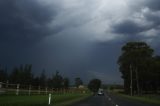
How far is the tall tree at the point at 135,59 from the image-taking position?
10819 centimetres

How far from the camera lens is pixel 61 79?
479 ft

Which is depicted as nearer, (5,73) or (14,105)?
(14,105)

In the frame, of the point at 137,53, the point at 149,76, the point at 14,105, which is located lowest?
the point at 14,105

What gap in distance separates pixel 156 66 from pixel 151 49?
836 centimetres

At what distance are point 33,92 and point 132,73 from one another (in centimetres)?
6945

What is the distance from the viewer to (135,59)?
109500 millimetres

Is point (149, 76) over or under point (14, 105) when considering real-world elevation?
over

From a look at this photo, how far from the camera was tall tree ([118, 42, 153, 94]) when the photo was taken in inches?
4259

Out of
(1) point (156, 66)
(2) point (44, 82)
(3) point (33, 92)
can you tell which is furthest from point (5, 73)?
(3) point (33, 92)

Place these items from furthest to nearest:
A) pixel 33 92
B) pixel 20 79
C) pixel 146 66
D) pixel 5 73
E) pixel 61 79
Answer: pixel 61 79, pixel 5 73, pixel 20 79, pixel 146 66, pixel 33 92

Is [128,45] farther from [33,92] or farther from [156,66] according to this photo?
[33,92]

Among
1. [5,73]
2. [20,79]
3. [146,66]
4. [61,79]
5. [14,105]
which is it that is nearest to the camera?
[14,105]

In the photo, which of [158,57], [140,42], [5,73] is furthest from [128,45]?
[5,73]

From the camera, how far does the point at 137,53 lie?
108375 mm
